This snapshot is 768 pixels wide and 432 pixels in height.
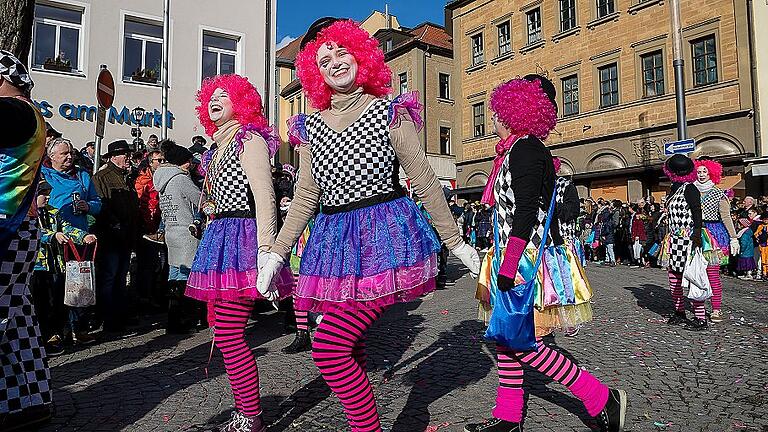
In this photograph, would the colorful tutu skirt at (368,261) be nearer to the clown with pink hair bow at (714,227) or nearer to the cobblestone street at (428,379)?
the cobblestone street at (428,379)

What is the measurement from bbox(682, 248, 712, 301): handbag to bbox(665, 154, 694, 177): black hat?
91 centimetres

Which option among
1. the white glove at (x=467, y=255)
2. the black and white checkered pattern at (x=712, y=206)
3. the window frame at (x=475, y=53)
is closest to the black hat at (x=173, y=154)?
the white glove at (x=467, y=255)

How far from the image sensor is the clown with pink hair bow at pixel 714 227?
680 centimetres

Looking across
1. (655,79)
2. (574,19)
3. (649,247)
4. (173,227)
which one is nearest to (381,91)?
(173,227)

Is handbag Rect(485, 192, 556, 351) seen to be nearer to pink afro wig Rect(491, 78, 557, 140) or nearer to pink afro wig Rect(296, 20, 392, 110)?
pink afro wig Rect(491, 78, 557, 140)

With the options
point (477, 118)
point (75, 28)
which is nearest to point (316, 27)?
point (75, 28)

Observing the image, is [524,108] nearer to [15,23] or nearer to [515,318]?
[515,318]

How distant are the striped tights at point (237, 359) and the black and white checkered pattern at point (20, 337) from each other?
0.91 meters

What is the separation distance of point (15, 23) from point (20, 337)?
3.69 meters

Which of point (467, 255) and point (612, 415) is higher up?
point (467, 255)

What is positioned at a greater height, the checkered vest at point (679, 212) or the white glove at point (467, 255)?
the checkered vest at point (679, 212)

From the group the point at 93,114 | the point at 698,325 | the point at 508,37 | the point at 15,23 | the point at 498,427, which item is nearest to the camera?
the point at 498,427

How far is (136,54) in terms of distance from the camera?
54.2 feet

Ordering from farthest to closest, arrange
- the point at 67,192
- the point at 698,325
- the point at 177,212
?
1. the point at 698,325
2. the point at 177,212
3. the point at 67,192
